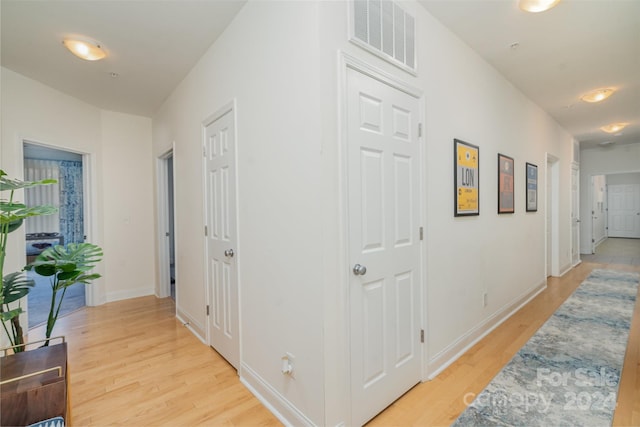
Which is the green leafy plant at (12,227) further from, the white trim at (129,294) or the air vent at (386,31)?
the white trim at (129,294)

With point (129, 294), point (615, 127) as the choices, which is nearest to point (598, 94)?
point (615, 127)

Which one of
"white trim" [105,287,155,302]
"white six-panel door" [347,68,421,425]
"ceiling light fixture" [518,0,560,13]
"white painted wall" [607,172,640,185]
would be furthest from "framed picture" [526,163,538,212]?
"white painted wall" [607,172,640,185]

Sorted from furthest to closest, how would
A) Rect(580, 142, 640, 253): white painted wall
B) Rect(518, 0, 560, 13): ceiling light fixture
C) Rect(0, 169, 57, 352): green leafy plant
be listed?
Rect(580, 142, 640, 253): white painted wall → Rect(518, 0, 560, 13): ceiling light fixture → Rect(0, 169, 57, 352): green leafy plant

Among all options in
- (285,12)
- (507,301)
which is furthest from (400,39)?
(507,301)

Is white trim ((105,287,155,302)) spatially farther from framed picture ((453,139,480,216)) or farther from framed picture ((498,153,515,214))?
framed picture ((498,153,515,214))

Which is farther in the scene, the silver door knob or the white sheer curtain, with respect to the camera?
the white sheer curtain

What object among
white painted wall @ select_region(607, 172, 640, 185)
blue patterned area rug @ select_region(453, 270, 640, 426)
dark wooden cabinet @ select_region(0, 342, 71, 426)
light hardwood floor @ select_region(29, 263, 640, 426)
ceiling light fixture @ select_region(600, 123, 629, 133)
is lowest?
light hardwood floor @ select_region(29, 263, 640, 426)

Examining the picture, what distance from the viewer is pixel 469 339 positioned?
255 cm

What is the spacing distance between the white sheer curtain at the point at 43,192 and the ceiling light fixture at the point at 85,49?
4.44 m

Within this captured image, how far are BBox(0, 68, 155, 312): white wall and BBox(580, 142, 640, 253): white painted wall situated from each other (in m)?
9.59

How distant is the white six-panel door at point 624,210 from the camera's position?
955cm

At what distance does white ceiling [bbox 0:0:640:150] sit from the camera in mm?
2080

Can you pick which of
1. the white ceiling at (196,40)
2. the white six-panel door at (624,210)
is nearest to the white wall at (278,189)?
the white ceiling at (196,40)

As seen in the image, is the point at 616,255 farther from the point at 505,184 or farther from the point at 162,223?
the point at 162,223
